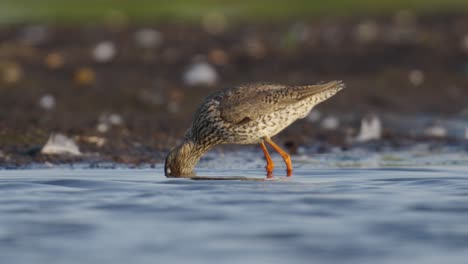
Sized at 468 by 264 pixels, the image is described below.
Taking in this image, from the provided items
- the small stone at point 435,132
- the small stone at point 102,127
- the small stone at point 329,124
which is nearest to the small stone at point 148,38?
the small stone at point 329,124

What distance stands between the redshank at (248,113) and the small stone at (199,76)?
19.8ft

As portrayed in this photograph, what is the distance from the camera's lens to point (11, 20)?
22.7m

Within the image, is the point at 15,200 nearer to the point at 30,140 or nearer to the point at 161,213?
the point at 161,213

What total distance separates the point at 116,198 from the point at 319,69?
9.90 metres

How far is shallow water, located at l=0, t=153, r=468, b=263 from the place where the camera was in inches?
220

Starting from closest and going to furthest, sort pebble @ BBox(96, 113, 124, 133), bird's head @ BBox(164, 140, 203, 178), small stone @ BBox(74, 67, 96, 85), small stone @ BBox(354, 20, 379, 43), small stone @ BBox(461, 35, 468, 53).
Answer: bird's head @ BBox(164, 140, 203, 178) < pebble @ BBox(96, 113, 124, 133) < small stone @ BBox(74, 67, 96, 85) < small stone @ BBox(461, 35, 468, 53) < small stone @ BBox(354, 20, 379, 43)

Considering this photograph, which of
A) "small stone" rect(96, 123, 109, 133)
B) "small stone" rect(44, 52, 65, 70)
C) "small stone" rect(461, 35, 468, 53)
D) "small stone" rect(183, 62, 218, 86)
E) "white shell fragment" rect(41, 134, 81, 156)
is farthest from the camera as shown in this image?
"small stone" rect(461, 35, 468, 53)

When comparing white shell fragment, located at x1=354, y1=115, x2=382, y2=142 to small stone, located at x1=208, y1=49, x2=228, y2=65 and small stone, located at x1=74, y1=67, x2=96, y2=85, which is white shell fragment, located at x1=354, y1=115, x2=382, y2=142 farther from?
small stone, located at x1=208, y1=49, x2=228, y2=65

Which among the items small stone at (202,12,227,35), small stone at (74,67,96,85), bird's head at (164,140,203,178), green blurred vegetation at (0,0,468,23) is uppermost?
green blurred vegetation at (0,0,468,23)

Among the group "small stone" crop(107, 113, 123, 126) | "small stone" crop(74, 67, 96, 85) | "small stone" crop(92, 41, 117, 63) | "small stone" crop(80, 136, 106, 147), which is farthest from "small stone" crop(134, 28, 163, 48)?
"small stone" crop(80, 136, 106, 147)

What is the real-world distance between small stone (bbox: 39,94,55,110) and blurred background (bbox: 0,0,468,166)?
2 centimetres

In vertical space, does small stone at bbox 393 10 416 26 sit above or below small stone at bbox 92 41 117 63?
above

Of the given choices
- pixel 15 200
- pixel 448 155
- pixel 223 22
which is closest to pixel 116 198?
pixel 15 200

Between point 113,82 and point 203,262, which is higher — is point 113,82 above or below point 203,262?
above
